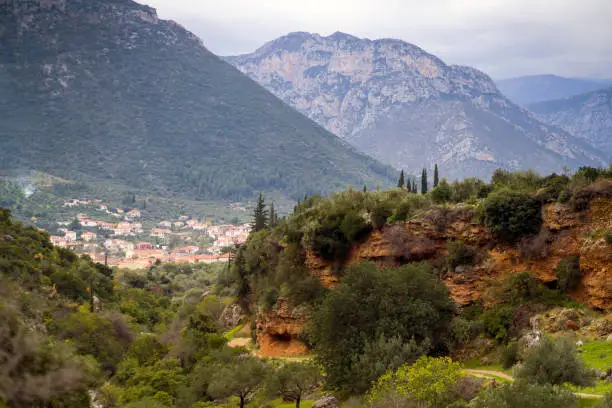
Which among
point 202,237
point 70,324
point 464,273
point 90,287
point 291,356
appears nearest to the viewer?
point 464,273

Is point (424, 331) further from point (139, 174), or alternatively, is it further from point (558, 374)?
point (139, 174)

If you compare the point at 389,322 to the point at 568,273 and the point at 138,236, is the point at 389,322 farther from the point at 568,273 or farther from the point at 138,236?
the point at 138,236

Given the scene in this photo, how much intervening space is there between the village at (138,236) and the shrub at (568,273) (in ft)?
284

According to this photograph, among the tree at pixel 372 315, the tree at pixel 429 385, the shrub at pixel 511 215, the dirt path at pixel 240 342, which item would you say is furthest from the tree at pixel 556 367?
the dirt path at pixel 240 342

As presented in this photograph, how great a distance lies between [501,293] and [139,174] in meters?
169

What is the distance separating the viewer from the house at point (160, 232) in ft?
477

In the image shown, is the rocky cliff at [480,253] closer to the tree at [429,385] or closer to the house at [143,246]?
the tree at [429,385]

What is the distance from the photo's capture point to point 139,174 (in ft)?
606

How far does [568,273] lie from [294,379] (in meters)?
11.5

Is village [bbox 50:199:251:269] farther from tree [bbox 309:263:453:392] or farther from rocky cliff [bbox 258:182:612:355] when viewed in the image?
tree [bbox 309:263:453:392]

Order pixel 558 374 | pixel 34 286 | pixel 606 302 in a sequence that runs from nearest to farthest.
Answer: pixel 558 374
pixel 606 302
pixel 34 286

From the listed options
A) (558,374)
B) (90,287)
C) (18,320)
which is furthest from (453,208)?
(90,287)

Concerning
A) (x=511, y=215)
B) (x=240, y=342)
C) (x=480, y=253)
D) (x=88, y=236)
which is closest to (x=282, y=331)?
(x=240, y=342)

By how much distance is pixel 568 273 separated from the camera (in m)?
24.3
